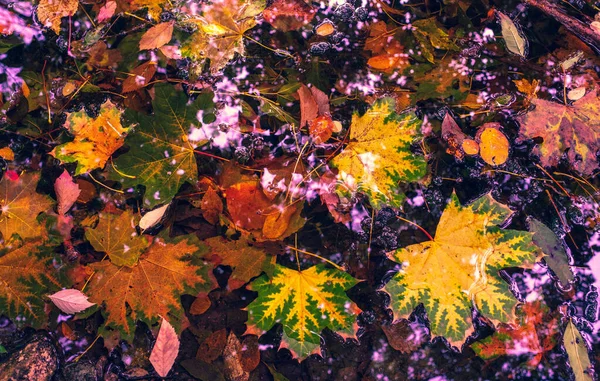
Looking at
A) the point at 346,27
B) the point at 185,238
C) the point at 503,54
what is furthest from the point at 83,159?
the point at 503,54

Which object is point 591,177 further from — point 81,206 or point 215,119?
point 81,206

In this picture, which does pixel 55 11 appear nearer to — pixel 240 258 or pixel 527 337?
pixel 240 258

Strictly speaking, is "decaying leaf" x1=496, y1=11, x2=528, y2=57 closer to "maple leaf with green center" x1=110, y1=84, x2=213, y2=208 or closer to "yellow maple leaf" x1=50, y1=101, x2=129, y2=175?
"maple leaf with green center" x1=110, y1=84, x2=213, y2=208

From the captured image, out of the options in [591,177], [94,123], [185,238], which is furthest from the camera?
[591,177]

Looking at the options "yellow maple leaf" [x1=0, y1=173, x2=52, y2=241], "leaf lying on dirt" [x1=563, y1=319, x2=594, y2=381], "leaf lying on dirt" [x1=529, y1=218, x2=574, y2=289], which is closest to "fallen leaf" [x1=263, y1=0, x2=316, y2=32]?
"yellow maple leaf" [x1=0, y1=173, x2=52, y2=241]

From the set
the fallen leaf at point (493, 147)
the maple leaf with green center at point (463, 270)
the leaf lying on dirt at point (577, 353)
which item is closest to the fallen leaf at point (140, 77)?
the maple leaf with green center at point (463, 270)

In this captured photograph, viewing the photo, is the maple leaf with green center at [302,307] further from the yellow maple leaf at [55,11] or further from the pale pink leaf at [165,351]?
the yellow maple leaf at [55,11]

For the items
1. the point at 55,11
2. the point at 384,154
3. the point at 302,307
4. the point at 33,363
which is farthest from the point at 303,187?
the point at 55,11
